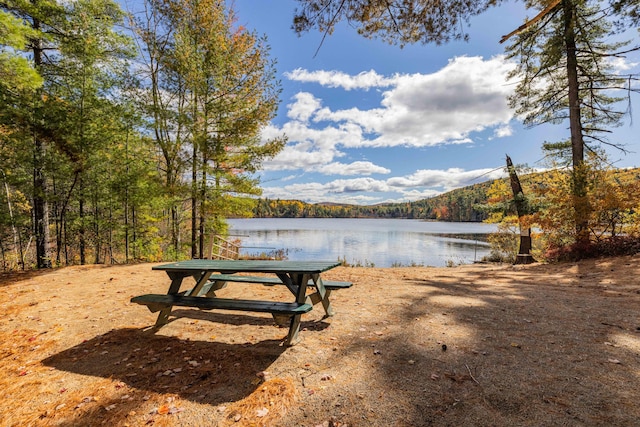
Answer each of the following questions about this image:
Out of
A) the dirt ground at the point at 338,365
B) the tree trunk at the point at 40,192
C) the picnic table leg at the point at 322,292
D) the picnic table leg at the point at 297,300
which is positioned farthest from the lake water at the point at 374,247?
the picnic table leg at the point at 297,300

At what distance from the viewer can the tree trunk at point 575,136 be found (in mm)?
8469

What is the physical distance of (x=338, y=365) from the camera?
8.09ft

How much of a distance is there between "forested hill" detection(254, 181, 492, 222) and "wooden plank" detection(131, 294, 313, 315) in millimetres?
60738

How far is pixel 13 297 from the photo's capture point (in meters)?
4.82

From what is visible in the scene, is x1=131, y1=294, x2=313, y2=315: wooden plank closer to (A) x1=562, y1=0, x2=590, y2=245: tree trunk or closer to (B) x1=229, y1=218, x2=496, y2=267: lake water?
(B) x1=229, y1=218, x2=496, y2=267: lake water

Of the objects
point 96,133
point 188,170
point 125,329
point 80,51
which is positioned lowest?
point 125,329

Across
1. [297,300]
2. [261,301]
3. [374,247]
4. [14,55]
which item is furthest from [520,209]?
[14,55]

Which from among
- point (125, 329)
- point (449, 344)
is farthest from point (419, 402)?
point (125, 329)

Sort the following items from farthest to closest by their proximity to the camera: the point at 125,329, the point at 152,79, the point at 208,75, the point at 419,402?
1. the point at 152,79
2. the point at 208,75
3. the point at 125,329
4. the point at 419,402

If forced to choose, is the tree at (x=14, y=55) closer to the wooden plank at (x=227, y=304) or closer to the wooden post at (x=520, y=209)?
the wooden plank at (x=227, y=304)

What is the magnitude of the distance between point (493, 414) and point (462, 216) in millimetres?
80898

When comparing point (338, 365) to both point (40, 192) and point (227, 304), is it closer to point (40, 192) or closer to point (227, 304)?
point (227, 304)

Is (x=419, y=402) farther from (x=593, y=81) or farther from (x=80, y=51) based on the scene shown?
(x=593, y=81)

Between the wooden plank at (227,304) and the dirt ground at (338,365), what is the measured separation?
44cm
